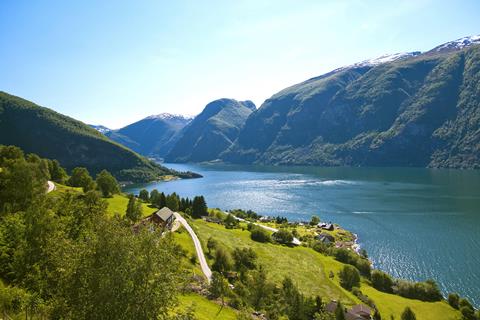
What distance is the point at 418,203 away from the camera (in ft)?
564

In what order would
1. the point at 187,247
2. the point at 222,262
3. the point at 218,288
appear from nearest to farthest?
the point at 218,288
the point at 222,262
the point at 187,247

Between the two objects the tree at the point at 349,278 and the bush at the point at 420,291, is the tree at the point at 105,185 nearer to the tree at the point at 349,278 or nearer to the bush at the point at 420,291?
the tree at the point at 349,278

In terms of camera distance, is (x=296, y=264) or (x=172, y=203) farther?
(x=172, y=203)

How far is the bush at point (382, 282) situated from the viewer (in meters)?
81.6

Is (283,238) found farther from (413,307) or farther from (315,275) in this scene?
(413,307)

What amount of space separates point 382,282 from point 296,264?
64.5 feet

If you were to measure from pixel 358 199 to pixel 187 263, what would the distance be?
152 meters

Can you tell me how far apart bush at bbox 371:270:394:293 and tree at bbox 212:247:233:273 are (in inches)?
1500

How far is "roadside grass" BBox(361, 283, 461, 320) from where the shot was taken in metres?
69.5

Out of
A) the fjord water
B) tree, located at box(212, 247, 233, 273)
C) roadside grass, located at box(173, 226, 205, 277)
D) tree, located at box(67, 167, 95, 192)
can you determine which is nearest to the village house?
roadside grass, located at box(173, 226, 205, 277)

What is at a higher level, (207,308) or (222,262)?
(207,308)

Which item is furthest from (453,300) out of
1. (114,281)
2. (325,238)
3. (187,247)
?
(114,281)

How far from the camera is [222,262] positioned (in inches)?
2532

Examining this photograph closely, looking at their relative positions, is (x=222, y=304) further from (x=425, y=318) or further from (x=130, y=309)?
(x=425, y=318)
